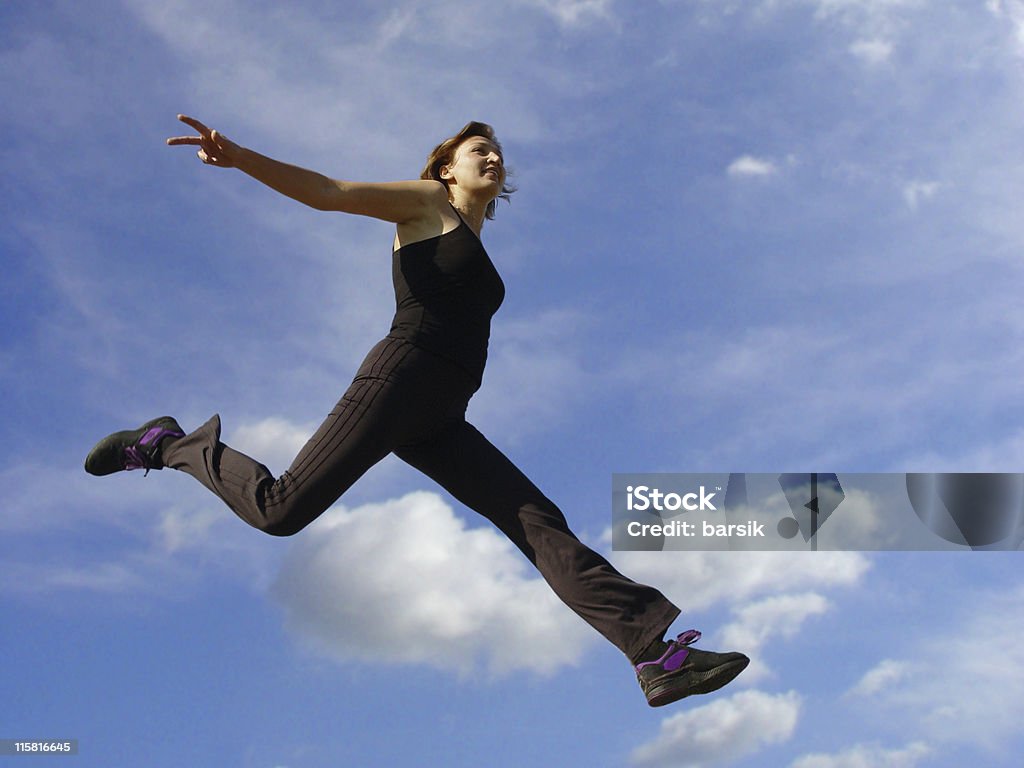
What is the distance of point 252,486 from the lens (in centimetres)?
513

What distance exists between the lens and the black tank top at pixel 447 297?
5.19 meters

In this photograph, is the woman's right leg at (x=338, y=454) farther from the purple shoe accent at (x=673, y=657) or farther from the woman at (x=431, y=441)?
the purple shoe accent at (x=673, y=657)

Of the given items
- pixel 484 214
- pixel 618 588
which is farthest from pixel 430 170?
pixel 618 588

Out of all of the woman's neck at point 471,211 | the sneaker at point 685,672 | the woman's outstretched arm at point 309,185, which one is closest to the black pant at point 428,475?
the sneaker at point 685,672

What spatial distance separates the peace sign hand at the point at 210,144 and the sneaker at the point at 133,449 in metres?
1.55

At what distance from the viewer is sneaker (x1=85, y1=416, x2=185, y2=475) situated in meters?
5.63

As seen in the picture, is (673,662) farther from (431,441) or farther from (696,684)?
(431,441)

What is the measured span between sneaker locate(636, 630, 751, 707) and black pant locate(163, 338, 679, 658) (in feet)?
0.36

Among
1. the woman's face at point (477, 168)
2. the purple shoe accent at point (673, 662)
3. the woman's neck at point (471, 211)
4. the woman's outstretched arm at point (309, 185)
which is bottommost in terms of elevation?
the purple shoe accent at point (673, 662)

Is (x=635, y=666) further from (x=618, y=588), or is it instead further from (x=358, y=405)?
(x=358, y=405)

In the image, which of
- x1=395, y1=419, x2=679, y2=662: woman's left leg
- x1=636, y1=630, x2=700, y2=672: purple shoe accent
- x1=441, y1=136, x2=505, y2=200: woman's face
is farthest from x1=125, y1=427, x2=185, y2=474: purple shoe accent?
x1=636, y1=630, x2=700, y2=672: purple shoe accent

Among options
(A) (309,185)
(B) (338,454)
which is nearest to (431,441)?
(B) (338,454)

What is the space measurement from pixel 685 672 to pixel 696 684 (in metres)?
0.07

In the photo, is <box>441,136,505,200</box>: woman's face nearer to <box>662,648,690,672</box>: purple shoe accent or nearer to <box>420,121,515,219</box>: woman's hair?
<box>420,121,515,219</box>: woman's hair
